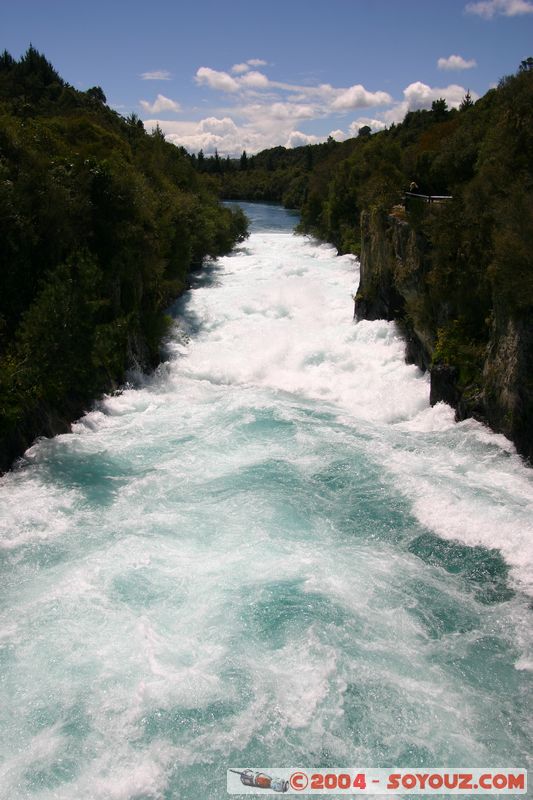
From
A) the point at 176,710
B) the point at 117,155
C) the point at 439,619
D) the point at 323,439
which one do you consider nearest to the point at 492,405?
the point at 323,439

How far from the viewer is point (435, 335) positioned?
20.8 meters

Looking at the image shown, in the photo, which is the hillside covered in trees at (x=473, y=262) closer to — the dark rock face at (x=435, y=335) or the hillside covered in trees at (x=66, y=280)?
the dark rock face at (x=435, y=335)

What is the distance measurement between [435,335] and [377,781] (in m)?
15.7

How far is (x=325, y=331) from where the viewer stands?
29016 mm

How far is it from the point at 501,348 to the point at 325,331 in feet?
43.9

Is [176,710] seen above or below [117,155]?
below

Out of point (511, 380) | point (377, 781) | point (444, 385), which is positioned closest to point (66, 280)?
point (444, 385)

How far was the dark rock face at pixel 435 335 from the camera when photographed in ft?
49.7

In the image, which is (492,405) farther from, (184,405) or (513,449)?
(184,405)

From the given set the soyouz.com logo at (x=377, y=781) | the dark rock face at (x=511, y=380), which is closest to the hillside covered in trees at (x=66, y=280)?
the soyouz.com logo at (x=377, y=781)

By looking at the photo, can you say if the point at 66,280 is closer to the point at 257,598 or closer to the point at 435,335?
the point at 257,598

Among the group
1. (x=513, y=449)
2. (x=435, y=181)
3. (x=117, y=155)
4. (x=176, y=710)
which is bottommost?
(x=176, y=710)

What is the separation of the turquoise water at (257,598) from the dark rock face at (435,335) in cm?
71

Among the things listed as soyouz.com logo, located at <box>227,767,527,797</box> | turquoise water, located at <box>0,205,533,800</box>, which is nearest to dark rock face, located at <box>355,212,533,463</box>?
turquoise water, located at <box>0,205,533,800</box>
